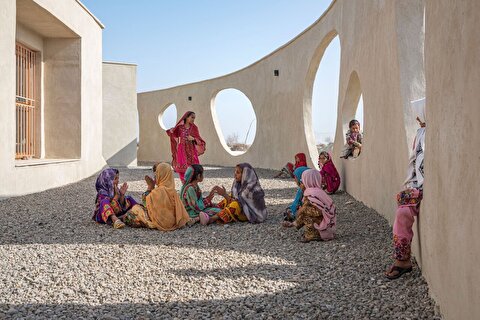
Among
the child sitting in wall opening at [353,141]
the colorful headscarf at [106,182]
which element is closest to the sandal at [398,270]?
the colorful headscarf at [106,182]

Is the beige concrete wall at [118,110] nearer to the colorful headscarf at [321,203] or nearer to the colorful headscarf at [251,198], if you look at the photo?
the colorful headscarf at [251,198]

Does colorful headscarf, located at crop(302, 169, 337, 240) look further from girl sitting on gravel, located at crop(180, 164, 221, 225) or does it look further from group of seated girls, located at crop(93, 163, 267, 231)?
girl sitting on gravel, located at crop(180, 164, 221, 225)

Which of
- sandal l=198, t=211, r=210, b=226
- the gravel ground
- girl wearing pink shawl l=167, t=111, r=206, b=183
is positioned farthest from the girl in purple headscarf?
girl wearing pink shawl l=167, t=111, r=206, b=183

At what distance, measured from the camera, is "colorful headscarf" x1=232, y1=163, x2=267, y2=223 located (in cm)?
549

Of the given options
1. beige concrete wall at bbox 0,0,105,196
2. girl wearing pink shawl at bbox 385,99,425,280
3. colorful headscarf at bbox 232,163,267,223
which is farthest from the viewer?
beige concrete wall at bbox 0,0,105,196

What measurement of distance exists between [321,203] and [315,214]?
123mm

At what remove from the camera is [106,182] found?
17.6 feet

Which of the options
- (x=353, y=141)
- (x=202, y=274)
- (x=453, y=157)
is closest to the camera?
(x=453, y=157)

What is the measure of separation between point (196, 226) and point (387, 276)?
262cm

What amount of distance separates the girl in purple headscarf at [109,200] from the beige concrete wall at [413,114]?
2.97 m

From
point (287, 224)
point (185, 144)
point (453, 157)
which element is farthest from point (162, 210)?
point (453, 157)

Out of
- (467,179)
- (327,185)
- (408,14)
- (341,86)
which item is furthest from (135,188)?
(467,179)

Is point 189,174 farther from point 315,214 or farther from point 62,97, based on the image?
point 62,97

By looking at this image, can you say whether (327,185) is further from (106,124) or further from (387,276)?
(106,124)
